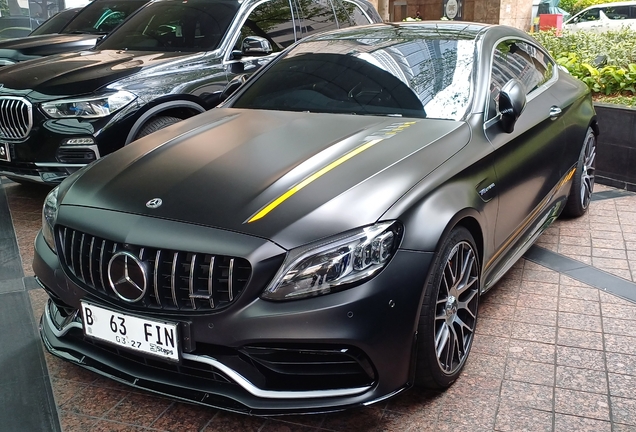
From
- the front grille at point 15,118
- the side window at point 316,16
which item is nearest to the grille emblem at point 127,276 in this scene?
the front grille at point 15,118

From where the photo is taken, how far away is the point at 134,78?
17.3ft

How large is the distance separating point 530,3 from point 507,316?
23133 millimetres

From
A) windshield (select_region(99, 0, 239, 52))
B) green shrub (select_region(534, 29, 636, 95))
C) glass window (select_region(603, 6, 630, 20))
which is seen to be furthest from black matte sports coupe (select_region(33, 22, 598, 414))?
glass window (select_region(603, 6, 630, 20))

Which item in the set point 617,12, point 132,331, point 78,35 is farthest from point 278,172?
point 617,12

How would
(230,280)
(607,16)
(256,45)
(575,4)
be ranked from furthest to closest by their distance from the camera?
1. (575,4)
2. (607,16)
3. (256,45)
4. (230,280)

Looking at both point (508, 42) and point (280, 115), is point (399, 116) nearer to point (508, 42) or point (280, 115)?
point (280, 115)

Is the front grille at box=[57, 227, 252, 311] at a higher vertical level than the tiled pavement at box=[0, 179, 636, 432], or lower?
higher

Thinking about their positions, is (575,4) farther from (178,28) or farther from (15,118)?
(15,118)

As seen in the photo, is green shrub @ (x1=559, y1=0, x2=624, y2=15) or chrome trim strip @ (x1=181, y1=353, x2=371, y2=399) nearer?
chrome trim strip @ (x1=181, y1=353, x2=371, y2=399)

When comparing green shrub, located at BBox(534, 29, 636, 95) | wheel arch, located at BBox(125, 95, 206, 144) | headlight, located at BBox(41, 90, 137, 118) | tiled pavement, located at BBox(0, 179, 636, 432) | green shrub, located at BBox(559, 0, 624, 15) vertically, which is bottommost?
green shrub, located at BBox(559, 0, 624, 15)

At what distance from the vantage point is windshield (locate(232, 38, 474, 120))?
3.45 metres

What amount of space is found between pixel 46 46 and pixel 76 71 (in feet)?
9.89

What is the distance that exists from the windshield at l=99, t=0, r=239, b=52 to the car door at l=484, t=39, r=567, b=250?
2.71m

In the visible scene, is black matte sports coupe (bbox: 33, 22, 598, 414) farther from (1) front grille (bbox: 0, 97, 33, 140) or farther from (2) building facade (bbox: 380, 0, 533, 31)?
(2) building facade (bbox: 380, 0, 533, 31)
